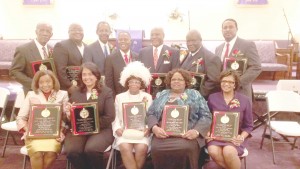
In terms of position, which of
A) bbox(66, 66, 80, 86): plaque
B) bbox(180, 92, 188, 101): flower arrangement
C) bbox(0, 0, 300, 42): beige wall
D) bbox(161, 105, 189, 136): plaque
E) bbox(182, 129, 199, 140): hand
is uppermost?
bbox(0, 0, 300, 42): beige wall

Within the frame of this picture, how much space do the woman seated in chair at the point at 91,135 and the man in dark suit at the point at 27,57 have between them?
0.73 metres

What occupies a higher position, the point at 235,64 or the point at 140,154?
the point at 235,64

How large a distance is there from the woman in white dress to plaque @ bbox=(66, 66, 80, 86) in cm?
62

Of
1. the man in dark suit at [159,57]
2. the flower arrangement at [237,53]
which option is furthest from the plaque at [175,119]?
the flower arrangement at [237,53]

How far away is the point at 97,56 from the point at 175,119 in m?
1.46

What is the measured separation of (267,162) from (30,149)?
3043 mm

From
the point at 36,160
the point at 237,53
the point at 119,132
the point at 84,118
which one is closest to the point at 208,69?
the point at 237,53

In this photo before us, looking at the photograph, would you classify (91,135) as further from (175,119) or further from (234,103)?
(234,103)

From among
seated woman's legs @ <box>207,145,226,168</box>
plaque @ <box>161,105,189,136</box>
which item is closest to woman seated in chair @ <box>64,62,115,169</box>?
plaque @ <box>161,105,189,136</box>

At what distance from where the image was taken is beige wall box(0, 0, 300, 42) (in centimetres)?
972

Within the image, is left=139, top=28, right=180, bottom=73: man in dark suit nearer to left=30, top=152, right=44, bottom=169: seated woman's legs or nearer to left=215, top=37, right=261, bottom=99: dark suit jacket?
left=215, top=37, right=261, bottom=99: dark suit jacket

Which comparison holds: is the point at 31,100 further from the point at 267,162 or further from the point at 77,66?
the point at 267,162

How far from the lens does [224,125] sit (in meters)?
3.65

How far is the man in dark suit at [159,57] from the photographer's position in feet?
14.2
